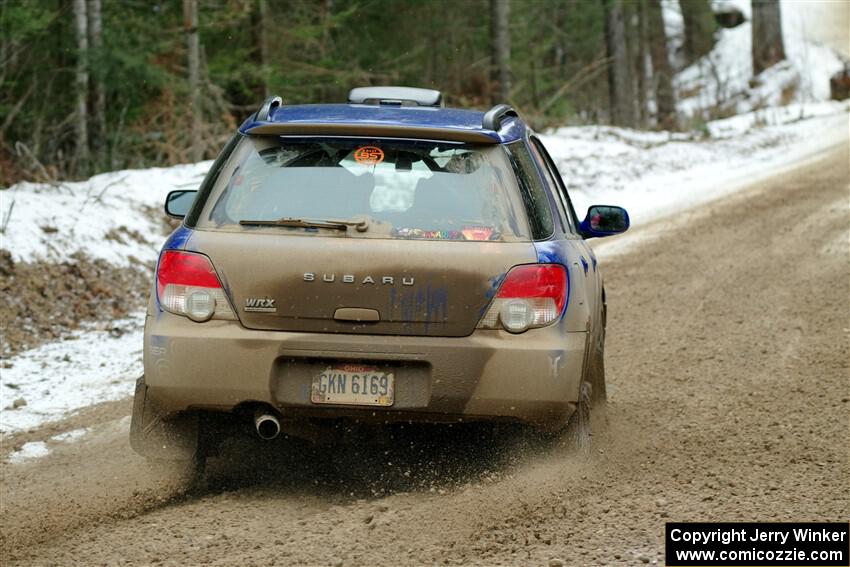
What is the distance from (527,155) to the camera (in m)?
5.33

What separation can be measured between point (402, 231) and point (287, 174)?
62 cm

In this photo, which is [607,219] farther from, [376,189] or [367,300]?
[367,300]

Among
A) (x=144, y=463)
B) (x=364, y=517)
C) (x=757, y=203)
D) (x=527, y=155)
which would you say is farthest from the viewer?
(x=757, y=203)

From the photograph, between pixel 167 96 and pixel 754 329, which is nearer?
pixel 754 329

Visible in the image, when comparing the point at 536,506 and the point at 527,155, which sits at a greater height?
the point at 527,155

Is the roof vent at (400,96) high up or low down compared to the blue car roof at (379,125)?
up

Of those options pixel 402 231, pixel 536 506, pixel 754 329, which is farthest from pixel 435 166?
pixel 754 329

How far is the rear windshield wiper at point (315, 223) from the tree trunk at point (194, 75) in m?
13.5

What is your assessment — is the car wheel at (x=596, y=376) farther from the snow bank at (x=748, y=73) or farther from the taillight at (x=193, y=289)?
the snow bank at (x=748, y=73)

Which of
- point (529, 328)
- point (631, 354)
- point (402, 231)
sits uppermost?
point (402, 231)

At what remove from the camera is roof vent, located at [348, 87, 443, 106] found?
246 inches

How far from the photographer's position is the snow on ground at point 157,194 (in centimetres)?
790

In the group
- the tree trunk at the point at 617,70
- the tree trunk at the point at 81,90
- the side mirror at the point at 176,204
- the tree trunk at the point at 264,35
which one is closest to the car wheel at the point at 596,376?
the side mirror at the point at 176,204

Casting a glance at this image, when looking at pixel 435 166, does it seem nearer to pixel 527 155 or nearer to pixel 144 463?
pixel 527 155
